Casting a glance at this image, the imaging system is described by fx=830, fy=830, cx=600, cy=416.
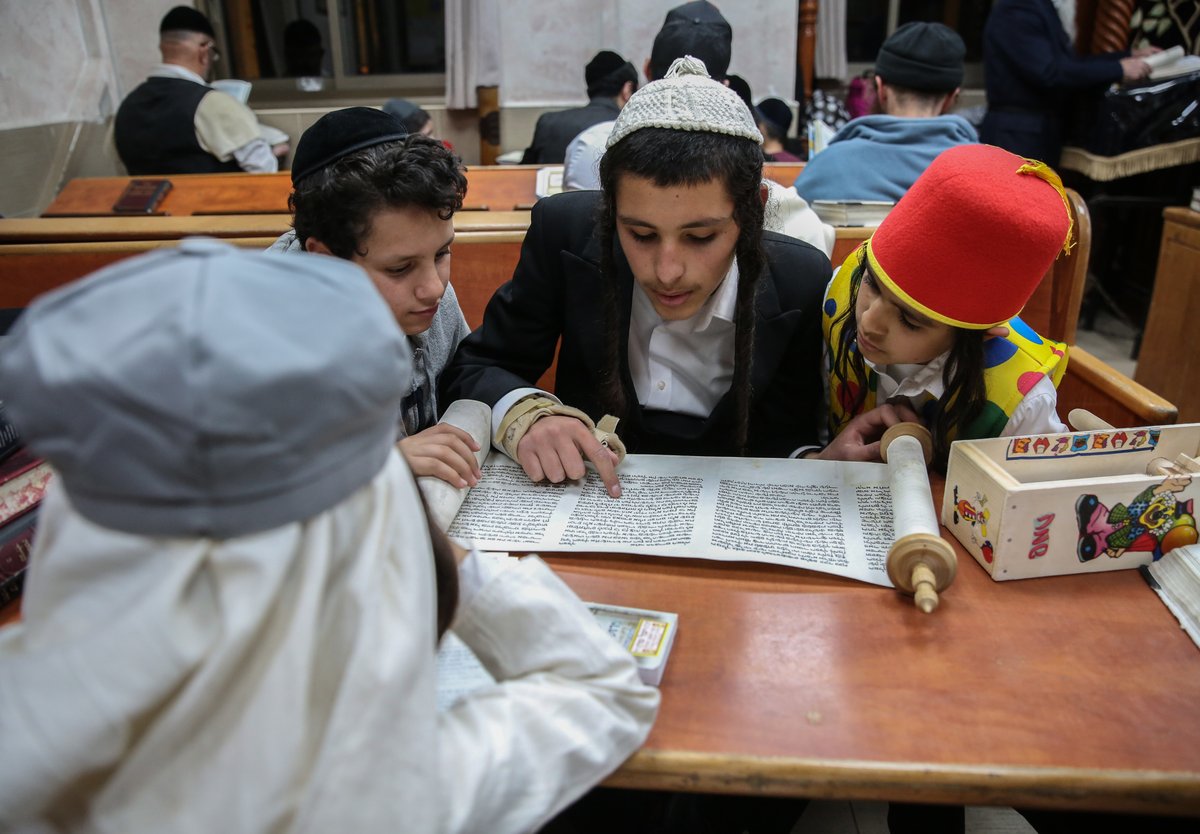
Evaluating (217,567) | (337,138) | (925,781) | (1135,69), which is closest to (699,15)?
(337,138)

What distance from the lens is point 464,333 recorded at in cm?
177

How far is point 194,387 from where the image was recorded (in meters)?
0.44

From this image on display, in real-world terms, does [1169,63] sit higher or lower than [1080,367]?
higher

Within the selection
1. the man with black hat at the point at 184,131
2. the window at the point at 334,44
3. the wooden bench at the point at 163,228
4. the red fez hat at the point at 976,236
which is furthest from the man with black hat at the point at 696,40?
the window at the point at 334,44

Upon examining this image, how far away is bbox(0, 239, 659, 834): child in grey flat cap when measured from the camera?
1.47ft

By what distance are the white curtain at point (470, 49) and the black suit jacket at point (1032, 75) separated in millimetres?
2937

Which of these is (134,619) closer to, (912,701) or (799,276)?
(912,701)

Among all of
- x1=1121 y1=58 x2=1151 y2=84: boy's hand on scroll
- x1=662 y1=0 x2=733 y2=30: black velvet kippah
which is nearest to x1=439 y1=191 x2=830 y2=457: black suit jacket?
x1=662 y1=0 x2=733 y2=30: black velvet kippah

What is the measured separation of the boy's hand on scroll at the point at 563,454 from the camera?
117 cm

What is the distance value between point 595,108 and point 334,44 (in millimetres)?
2907

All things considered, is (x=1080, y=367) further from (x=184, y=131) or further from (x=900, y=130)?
(x=184, y=131)

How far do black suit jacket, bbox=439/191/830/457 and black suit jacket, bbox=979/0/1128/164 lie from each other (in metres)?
3.56

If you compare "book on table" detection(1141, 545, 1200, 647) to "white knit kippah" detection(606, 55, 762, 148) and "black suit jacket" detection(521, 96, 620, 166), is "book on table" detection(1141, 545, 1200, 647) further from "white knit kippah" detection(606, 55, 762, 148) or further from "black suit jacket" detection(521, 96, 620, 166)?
"black suit jacket" detection(521, 96, 620, 166)

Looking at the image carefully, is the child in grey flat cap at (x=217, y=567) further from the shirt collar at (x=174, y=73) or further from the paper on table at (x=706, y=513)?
the shirt collar at (x=174, y=73)
